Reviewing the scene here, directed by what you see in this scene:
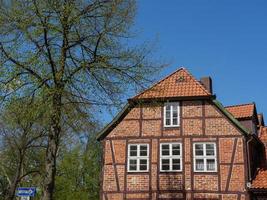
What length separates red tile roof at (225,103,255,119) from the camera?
2441cm

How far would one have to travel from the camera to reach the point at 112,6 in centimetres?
1419

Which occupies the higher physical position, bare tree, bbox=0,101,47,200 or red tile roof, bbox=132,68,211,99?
red tile roof, bbox=132,68,211,99

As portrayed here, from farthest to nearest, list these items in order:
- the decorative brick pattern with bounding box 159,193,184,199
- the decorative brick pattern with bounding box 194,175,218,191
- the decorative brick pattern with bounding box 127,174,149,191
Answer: the decorative brick pattern with bounding box 127,174,149,191
the decorative brick pattern with bounding box 159,193,184,199
the decorative brick pattern with bounding box 194,175,218,191

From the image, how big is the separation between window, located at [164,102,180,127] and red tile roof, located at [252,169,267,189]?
15.3 feet

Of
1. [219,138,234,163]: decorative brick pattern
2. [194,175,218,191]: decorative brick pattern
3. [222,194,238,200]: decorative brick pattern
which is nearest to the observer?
[222,194,238,200]: decorative brick pattern

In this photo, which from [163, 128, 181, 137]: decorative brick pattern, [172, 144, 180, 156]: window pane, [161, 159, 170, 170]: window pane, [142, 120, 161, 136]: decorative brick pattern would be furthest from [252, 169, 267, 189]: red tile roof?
[142, 120, 161, 136]: decorative brick pattern

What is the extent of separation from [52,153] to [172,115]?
10800 mm

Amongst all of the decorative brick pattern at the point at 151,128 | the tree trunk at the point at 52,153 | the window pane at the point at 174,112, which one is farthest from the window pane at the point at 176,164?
the tree trunk at the point at 52,153

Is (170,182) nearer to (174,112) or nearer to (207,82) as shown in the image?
(174,112)

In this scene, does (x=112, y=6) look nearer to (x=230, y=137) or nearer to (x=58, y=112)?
(x=58, y=112)

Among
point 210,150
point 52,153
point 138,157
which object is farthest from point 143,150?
point 52,153

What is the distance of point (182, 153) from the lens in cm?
2202

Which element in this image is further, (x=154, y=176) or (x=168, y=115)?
(x=168, y=115)

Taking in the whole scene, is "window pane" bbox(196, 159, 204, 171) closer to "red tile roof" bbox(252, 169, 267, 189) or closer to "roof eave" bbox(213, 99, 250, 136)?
"roof eave" bbox(213, 99, 250, 136)
